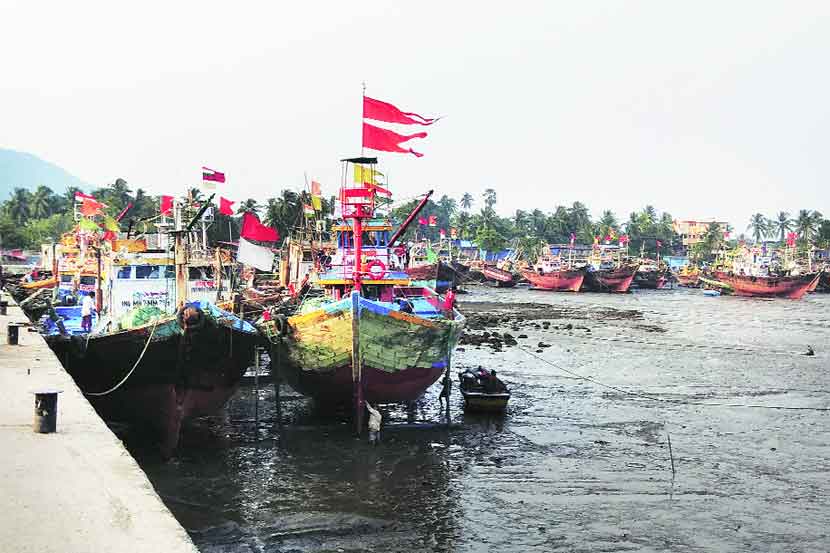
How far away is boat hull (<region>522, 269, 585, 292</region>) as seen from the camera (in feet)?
283

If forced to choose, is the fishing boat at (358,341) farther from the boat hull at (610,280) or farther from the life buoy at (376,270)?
the boat hull at (610,280)

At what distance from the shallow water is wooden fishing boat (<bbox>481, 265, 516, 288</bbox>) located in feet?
221

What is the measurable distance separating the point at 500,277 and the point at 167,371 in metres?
81.1

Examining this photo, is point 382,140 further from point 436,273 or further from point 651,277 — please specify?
point 651,277

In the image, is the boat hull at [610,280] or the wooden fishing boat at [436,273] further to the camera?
the boat hull at [610,280]

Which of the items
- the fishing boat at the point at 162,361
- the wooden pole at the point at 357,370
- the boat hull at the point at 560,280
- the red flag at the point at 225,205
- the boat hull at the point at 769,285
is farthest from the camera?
the boat hull at the point at 560,280

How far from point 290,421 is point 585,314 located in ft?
136

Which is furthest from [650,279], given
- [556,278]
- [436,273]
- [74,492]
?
[74,492]

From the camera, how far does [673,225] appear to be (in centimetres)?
15338

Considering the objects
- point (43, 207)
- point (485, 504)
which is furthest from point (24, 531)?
point (43, 207)

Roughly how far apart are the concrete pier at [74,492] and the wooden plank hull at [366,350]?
6.32 meters

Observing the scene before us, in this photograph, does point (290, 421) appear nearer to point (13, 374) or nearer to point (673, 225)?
point (13, 374)

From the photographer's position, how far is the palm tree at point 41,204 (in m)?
104

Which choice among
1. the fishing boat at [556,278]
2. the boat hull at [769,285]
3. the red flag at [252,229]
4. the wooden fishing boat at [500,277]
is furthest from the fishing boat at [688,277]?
the red flag at [252,229]
